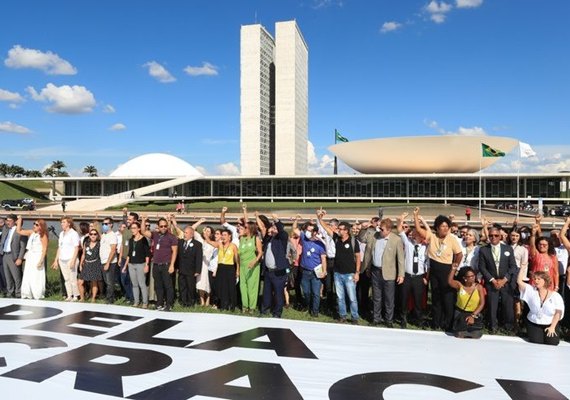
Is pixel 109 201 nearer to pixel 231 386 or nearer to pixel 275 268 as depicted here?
pixel 275 268

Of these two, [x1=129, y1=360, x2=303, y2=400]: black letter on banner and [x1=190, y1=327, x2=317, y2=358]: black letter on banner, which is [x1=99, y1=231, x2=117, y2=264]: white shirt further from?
[x1=129, y1=360, x2=303, y2=400]: black letter on banner

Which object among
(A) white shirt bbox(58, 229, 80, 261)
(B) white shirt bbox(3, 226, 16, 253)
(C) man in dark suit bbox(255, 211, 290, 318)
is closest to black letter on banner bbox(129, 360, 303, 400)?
(C) man in dark suit bbox(255, 211, 290, 318)

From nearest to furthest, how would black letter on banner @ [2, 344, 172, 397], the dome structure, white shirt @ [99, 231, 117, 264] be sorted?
black letter on banner @ [2, 344, 172, 397] < white shirt @ [99, 231, 117, 264] < the dome structure

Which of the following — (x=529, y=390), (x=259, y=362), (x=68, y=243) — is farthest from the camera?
(x=68, y=243)

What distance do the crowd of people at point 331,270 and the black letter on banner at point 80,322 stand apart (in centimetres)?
72

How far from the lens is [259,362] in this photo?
4.64 m

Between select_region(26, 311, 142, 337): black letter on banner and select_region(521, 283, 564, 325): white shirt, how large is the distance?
5.12 meters

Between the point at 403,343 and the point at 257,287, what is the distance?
2.50 metres

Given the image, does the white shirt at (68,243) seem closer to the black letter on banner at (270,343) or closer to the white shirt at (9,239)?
the white shirt at (9,239)

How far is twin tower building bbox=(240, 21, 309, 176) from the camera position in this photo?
76625 millimetres

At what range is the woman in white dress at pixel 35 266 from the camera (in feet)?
25.7

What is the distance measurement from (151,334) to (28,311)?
2463 mm

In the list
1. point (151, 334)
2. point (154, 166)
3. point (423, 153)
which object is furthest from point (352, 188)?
point (151, 334)

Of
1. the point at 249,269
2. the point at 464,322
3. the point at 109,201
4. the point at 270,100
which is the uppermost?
the point at 270,100
